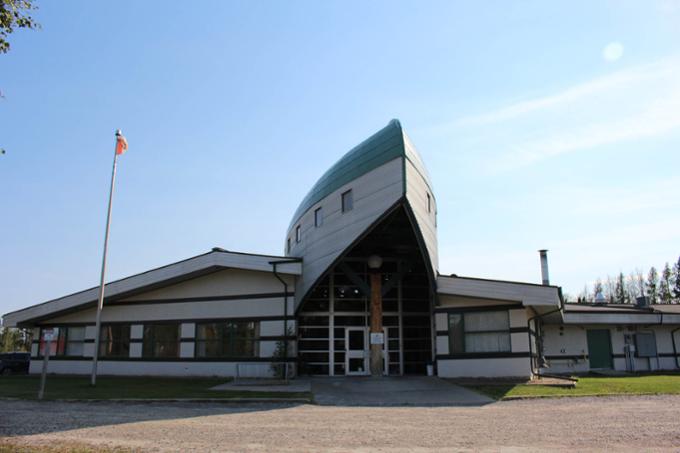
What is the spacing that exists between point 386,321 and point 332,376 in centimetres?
320

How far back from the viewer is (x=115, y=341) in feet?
81.2

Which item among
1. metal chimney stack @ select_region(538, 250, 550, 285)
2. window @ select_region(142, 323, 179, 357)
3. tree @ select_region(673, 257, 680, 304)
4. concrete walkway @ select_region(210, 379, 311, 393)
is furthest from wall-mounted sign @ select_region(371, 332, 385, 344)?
tree @ select_region(673, 257, 680, 304)

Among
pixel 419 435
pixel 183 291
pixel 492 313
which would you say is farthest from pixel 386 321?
pixel 419 435

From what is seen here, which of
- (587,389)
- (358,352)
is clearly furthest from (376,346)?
(587,389)

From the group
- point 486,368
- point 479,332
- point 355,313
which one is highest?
point 355,313

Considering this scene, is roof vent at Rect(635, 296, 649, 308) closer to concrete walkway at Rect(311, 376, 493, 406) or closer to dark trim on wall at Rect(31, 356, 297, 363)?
concrete walkway at Rect(311, 376, 493, 406)

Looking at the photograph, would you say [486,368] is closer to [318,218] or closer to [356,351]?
[356,351]

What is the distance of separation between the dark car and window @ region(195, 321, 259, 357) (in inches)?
524

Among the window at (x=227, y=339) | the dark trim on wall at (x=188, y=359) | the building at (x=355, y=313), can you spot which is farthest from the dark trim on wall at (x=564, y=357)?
the window at (x=227, y=339)

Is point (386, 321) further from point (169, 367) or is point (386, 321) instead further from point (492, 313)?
point (169, 367)

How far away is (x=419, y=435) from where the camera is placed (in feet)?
31.5

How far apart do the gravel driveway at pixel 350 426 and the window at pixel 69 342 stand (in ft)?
41.4

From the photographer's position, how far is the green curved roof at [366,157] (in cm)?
1783

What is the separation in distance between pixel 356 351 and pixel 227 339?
5.34 m
